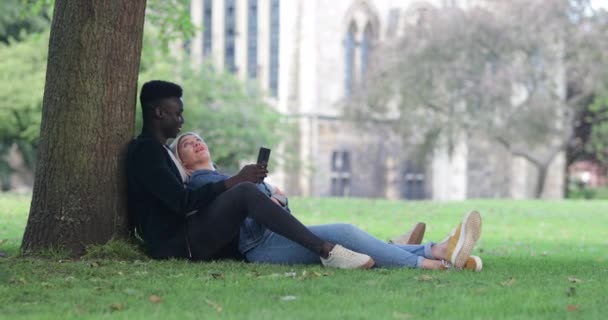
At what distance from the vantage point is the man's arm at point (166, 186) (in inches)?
342

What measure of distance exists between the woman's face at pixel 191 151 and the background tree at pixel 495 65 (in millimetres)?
32689

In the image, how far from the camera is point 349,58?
51500 mm

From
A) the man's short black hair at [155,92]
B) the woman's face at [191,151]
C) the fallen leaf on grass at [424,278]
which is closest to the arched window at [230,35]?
the woman's face at [191,151]

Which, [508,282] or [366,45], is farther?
[366,45]

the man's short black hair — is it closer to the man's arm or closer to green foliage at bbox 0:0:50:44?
the man's arm

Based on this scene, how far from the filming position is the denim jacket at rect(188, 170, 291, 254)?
9.03 m

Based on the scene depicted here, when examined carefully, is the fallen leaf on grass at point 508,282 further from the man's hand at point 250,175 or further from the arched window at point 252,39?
the arched window at point 252,39

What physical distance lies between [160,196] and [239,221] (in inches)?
24.5

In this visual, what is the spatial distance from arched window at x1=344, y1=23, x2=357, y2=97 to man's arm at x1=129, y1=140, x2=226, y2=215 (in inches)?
1665

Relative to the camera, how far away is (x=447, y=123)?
42.8m

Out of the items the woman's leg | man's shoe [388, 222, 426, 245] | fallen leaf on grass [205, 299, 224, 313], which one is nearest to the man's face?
the woman's leg

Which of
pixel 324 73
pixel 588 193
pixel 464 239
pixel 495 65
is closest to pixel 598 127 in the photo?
pixel 588 193

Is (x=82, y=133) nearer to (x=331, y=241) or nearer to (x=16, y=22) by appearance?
(x=331, y=241)

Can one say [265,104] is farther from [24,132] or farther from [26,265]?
[26,265]
